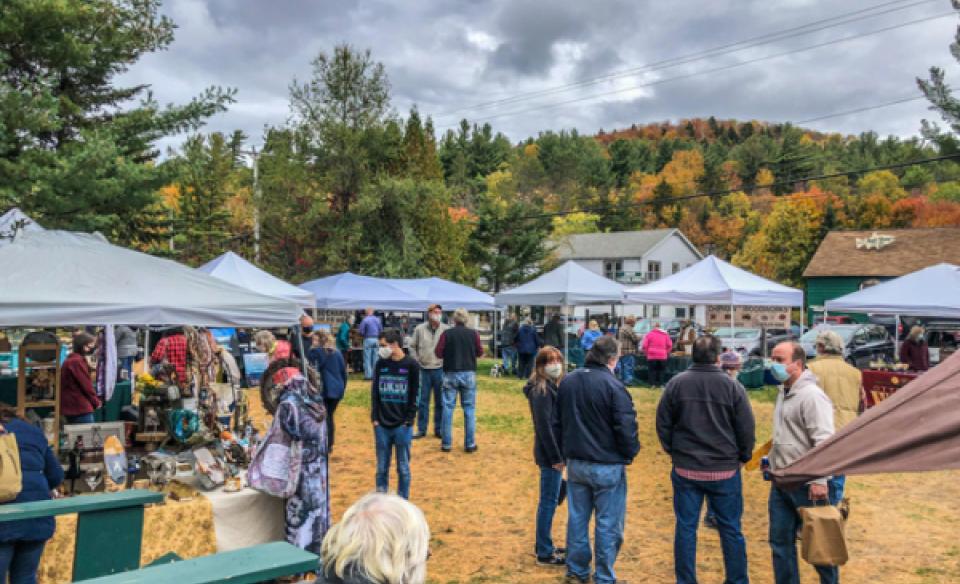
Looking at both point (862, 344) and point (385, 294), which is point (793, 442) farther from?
point (862, 344)

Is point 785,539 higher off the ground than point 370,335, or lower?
lower

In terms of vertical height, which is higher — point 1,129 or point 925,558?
point 1,129

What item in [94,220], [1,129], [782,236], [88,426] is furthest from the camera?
[782,236]

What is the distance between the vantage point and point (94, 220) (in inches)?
344

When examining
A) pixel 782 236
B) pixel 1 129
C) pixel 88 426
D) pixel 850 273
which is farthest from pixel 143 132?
pixel 782 236

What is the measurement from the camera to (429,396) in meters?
10.2

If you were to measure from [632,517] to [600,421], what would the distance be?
270 centimetres

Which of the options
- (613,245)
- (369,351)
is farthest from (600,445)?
(613,245)

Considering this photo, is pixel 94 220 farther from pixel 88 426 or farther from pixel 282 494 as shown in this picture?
pixel 282 494

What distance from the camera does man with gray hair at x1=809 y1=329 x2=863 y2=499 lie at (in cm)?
603

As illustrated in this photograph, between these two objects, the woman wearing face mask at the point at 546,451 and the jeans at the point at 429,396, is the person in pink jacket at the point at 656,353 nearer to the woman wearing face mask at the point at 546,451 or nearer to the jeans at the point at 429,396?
the jeans at the point at 429,396

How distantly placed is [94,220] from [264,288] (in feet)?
14.9

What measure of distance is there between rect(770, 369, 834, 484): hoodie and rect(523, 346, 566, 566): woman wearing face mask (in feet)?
5.21

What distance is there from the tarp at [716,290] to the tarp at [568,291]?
1.03m
